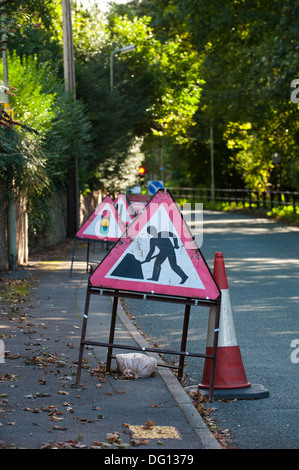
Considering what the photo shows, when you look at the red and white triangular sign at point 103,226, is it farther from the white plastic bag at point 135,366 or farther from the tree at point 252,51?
the tree at point 252,51

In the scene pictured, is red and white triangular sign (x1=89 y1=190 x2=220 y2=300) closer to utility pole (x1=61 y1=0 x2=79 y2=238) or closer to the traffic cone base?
the traffic cone base

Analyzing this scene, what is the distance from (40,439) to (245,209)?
42931 millimetres

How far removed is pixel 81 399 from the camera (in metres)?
6.78

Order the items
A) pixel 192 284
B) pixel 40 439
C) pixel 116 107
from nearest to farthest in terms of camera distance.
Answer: pixel 40 439 → pixel 192 284 → pixel 116 107

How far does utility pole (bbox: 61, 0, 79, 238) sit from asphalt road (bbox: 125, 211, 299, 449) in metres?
5.20

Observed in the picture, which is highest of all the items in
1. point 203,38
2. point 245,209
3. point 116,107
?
point 203,38

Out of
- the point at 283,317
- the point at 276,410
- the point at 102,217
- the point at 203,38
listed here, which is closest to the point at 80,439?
the point at 276,410

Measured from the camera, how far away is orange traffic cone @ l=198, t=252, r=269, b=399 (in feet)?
23.3

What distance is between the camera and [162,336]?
10148 millimetres

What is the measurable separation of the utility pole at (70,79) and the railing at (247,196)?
13.8m

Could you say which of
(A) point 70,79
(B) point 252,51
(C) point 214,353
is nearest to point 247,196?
(B) point 252,51

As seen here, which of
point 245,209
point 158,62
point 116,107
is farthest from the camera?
point 245,209

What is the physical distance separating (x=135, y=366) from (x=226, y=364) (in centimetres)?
88

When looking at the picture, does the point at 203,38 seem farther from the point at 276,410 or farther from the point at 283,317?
the point at 276,410
